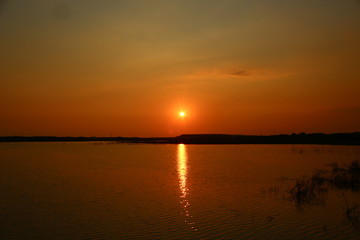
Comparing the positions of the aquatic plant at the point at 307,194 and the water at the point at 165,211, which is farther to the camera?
the aquatic plant at the point at 307,194

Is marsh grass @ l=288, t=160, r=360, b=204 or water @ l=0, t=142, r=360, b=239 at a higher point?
marsh grass @ l=288, t=160, r=360, b=204

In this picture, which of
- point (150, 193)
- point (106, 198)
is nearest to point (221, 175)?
point (150, 193)

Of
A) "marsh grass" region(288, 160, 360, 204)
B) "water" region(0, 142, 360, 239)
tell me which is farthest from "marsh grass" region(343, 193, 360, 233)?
"marsh grass" region(288, 160, 360, 204)

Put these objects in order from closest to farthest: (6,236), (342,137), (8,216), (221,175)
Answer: (6,236) < (8,216) < (221,175) < (342,137)

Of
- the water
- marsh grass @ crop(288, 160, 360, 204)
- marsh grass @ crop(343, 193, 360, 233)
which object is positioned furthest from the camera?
marsh grass @ crop(288, 160, 360, 204)

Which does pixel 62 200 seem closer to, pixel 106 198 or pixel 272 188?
pixel 106 198

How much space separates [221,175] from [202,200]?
38.7ft

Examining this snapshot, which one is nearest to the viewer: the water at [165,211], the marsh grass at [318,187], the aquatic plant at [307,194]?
the water at [165,211]

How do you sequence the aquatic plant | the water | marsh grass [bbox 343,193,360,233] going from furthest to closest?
the aquatic plant
marsh grass [bbox 343,193,360,233]
the water

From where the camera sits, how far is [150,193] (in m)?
22.1

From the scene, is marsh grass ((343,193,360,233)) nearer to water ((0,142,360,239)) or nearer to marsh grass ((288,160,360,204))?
water ((0,142,360,239))

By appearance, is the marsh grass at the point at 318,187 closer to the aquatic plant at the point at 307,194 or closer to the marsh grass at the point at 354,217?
the aquatic plant at the point at 307,194

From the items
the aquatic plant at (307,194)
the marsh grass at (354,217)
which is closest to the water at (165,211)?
the marsh grass at (354,217)

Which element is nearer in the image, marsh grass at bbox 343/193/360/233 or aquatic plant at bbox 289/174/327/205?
marsh grass at bbox 343/193/360/233
